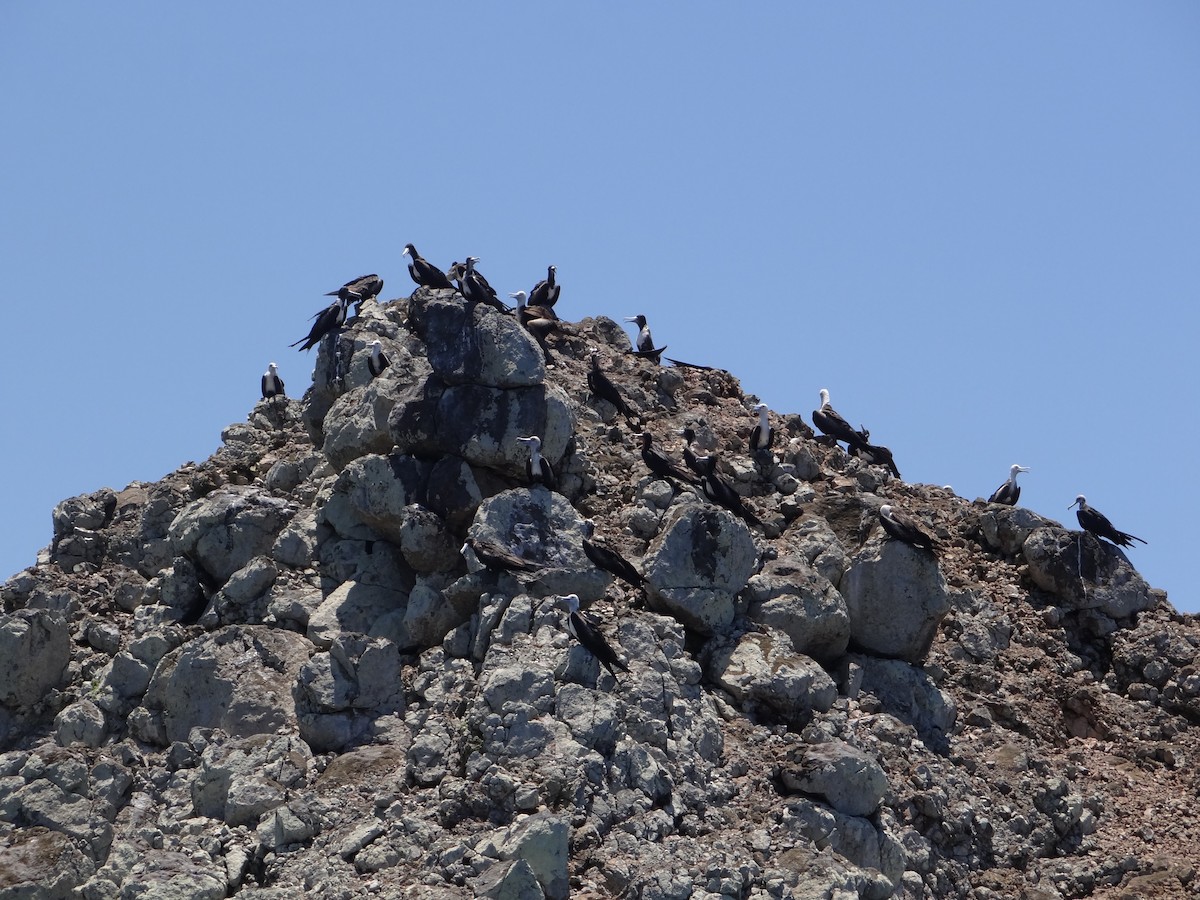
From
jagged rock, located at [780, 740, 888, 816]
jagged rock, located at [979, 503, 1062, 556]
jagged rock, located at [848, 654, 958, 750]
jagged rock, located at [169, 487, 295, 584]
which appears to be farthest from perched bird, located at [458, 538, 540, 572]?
jagged rock, located at [979, 503, 1062, 556]

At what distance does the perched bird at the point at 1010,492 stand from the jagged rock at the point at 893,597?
607 cm

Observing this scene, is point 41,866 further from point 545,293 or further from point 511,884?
point 545,293

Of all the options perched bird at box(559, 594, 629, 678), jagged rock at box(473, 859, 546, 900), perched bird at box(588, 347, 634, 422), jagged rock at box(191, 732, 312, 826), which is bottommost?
jagged rock at box(473, 859, 546, 900)

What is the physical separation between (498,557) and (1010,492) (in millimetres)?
12796

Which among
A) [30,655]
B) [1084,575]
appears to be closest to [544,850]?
[30,655]

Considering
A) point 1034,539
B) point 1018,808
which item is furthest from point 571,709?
point 1034,539

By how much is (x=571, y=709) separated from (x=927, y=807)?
248 inches

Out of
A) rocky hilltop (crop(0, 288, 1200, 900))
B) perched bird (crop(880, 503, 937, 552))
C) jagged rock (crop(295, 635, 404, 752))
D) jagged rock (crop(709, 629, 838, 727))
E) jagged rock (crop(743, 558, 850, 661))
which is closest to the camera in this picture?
rocky hilltop (crop(0, 288, 1200, 900))

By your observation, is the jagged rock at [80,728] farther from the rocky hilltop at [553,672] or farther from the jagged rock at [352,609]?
the jagged rock at [352,609]

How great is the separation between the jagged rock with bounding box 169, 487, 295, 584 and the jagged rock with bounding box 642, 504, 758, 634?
671 cm

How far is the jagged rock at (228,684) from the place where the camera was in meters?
29.7

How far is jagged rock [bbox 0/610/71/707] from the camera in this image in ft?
103

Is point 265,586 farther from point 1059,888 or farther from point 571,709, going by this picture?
point 1059,888

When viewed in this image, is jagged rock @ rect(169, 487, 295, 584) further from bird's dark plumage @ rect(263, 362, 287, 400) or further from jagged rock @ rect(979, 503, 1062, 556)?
jagged rock @ rect(979, 503, 1062, 556)
